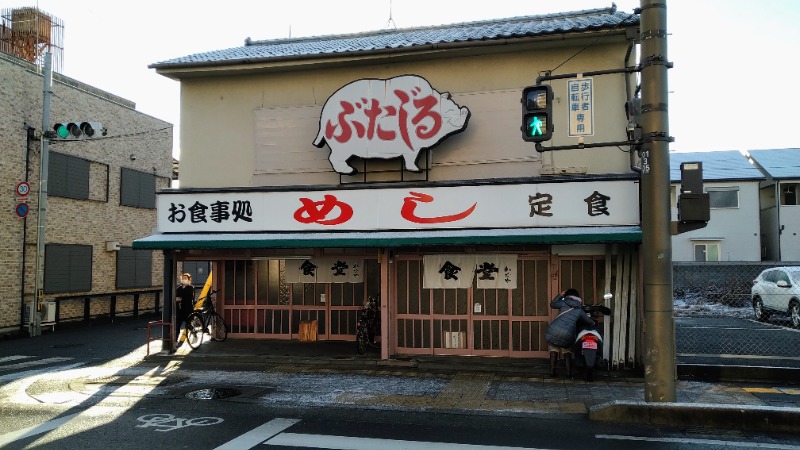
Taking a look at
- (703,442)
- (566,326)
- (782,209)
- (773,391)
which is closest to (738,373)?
(773,391)

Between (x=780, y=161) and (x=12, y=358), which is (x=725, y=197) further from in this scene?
(x=12, y=358)

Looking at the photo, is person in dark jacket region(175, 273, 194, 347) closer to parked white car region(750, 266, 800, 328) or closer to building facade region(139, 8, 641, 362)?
building facade region(139, 8, 641, 362)

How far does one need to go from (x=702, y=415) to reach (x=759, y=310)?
47.6 feet

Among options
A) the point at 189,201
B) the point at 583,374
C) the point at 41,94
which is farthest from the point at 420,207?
the point at 41,94

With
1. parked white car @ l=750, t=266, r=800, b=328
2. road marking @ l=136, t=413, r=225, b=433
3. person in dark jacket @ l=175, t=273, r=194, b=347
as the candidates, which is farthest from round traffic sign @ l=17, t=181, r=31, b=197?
parked white car @ l=750, t=266, r=800, b=328

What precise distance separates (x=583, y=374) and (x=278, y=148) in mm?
8923

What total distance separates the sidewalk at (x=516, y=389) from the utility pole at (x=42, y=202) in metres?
6.91

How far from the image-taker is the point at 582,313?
457 inches

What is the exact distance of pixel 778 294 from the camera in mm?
18328

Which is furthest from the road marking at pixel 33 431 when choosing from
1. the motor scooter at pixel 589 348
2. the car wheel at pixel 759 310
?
the car wheel at pixel 759 310

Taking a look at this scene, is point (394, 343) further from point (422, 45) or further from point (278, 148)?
point (422, 45)

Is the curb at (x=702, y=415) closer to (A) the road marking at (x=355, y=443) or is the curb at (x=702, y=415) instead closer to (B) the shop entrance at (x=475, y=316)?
(A) the road marking at (x=355, y=443)

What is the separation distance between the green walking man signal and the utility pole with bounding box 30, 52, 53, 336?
649 inches

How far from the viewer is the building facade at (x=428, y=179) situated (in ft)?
40.9
